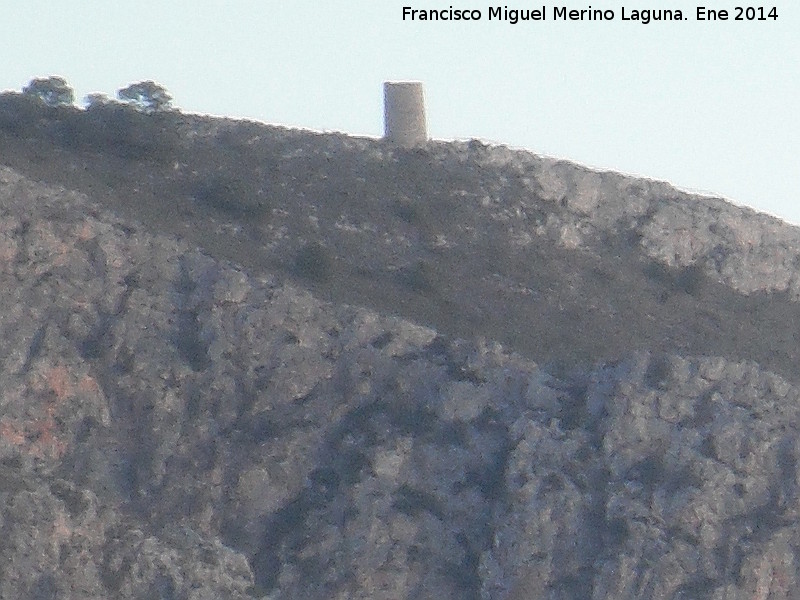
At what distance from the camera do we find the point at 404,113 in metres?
80.2

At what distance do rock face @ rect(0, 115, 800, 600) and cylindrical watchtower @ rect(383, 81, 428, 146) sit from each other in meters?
16.2

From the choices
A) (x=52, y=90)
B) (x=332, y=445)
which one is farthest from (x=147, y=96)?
(x=332, y=445)

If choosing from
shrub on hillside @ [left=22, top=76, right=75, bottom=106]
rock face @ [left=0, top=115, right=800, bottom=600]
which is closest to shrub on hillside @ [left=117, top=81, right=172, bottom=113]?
shrub on hillside @ [left=22, top=76, right=75, bottom=106]

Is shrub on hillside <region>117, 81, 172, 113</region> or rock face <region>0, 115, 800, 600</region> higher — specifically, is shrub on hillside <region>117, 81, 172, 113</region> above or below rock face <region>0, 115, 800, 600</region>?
above

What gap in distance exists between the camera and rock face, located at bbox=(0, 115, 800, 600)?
5406cm

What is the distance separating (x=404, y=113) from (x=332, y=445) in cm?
2654

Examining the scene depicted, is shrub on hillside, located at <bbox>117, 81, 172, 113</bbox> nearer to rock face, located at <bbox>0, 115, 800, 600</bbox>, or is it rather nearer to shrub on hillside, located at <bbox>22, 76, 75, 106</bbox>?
shrub on hillside, located at <bbox>22, 76, 75, 106</bbox>

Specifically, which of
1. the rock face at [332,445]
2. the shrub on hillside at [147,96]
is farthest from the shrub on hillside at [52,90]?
the rock face at [332,445]

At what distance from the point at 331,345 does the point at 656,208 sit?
20.5 meters

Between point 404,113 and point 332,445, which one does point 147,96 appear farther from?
point 332,445

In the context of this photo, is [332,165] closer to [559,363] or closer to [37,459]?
[559,363]

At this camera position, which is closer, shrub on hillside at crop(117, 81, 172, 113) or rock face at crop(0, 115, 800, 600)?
rock face at crop(0, 115, 800, 600)

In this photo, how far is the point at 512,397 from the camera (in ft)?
194

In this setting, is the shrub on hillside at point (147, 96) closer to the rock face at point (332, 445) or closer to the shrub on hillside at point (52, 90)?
the shrub on hillside at point (52, 90)
